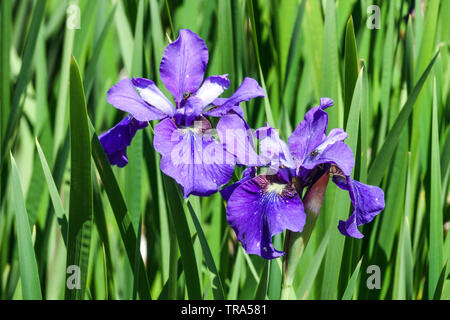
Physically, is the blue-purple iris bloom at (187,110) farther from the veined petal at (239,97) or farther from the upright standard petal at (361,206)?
the upright standard petal at (361,206)

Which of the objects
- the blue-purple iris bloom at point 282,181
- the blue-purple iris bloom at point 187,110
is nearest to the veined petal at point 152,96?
the blue-purple iris bloom at point 187,110

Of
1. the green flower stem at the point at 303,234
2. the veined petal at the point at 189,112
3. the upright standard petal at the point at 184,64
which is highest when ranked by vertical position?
the upright standard petal at the point at 184,64

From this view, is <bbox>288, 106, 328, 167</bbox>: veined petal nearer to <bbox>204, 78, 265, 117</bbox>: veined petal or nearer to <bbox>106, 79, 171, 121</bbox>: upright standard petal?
<bbox>204, 78, 265, 117</bbox>: veined petal

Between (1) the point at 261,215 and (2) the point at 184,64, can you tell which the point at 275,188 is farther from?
(2) the point at 184,64

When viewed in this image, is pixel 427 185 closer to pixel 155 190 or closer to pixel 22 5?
pixel 155 190

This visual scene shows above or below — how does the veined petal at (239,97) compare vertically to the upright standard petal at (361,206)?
above

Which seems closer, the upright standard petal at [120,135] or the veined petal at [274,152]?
the veined petal at [274,152]

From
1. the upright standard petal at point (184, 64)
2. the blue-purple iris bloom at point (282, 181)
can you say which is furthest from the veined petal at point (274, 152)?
the upright standard petal at point (184, 64)
